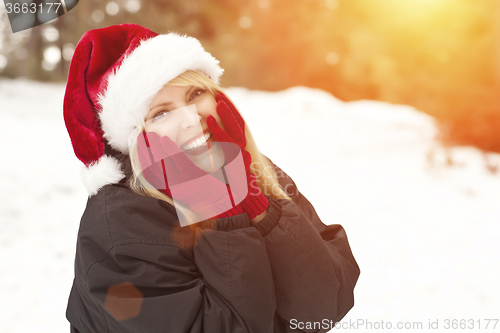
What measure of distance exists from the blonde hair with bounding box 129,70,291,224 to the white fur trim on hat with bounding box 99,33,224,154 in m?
0.03

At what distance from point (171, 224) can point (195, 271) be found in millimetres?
150

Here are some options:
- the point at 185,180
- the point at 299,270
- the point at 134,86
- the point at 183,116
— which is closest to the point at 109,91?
the point at 134,86

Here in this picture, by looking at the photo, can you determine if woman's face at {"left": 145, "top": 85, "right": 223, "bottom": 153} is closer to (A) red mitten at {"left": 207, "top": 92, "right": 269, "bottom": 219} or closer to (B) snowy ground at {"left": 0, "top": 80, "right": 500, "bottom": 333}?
(A) red mitten at {"left": 207, "top": 92, "right": 269, "bottom": 219}

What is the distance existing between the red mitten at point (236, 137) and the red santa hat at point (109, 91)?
0.18 m

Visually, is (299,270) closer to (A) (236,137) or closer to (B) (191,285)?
(B) (191,285)

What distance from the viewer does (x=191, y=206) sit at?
1047mm

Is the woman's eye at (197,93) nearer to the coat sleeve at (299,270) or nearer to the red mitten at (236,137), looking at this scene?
the red mitten at (236,137)

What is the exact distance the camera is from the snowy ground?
198 cm

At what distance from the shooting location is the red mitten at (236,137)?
106 centimetres

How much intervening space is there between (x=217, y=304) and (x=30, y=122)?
3546 mm

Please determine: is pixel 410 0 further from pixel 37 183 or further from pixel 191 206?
pixel 37 183

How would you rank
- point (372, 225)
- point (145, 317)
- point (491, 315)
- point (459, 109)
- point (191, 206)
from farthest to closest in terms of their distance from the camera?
point (459, 109), point (372, 225), point (491, 315), point (191, 206), point (145, 317)

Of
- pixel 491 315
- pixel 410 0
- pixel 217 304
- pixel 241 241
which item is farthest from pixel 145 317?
pixel 410 0

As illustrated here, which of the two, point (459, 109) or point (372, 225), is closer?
point (372, 225)
